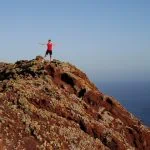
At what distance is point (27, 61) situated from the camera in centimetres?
5409

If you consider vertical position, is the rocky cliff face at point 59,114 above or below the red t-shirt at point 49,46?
below

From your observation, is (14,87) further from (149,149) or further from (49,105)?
(149,149)

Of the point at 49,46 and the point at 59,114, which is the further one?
the point at 49,46

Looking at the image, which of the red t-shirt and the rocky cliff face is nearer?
the rocky cliff face

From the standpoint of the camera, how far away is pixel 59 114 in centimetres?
4047

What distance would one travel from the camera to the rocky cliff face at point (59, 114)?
35.3 metres

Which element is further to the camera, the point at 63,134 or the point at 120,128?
the point at 120,128

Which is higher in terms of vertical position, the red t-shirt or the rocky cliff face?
the red t-shirt

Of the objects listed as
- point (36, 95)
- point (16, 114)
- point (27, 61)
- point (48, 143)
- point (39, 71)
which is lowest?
point (48, 143)

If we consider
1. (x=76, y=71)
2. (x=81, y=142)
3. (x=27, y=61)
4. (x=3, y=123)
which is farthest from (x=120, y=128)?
(x=27, y=61)

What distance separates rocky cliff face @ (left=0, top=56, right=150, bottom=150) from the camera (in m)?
35.3

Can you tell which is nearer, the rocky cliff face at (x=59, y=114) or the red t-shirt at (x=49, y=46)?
the rocky cliff face at (x=59, y=114)

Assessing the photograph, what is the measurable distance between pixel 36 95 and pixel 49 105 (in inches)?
69.9

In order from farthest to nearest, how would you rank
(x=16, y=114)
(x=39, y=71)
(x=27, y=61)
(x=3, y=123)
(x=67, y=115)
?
A: 1. (x=27, y=61)
2. (x=39, y=71)
3. (x=67, y=115)
4. (x=16, y=114)
5. (x=3, y=123)
